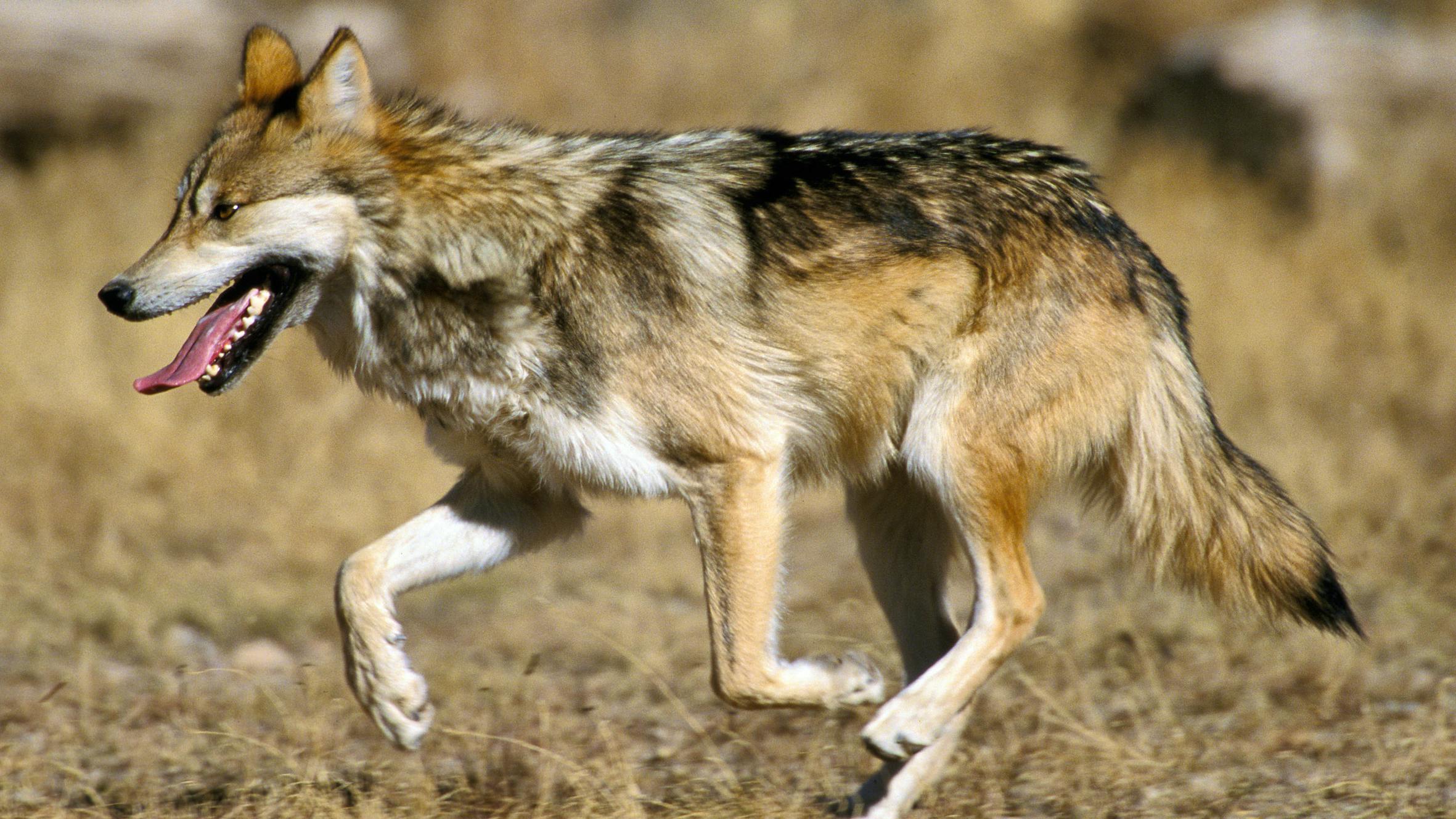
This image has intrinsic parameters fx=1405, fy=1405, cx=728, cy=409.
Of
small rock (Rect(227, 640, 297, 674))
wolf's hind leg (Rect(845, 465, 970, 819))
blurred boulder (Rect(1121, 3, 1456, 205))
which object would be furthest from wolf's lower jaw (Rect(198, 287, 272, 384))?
blurred boulder (Rect(1121, 3, 1456, 205))

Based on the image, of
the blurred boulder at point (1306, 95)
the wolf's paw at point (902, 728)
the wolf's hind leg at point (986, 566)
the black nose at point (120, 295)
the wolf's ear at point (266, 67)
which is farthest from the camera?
the blurred boulder at point (1306, 95)

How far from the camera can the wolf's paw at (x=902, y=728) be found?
3.86 m

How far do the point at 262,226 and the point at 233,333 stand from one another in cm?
30

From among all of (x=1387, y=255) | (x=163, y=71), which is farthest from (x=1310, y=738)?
(x=163, y=71)

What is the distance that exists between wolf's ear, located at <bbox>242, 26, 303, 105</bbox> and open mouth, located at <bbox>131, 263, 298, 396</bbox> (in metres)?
0.66

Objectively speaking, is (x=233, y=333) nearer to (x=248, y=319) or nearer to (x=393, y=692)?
(x=248, y=319)

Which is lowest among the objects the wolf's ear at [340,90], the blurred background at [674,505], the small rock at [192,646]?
the small rock at [192,646]

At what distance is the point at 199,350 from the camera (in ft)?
12.3

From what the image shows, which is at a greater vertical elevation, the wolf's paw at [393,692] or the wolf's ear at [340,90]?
the wolf's ear at [340,90]

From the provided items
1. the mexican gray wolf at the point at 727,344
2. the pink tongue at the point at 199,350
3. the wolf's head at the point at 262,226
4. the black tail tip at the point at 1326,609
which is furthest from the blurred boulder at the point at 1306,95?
the pink tongue at the point at 199,350

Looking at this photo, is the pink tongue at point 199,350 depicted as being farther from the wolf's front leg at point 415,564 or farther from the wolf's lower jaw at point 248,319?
the wolf's front leg at point 415,564

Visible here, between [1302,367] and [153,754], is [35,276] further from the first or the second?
[1302,367]

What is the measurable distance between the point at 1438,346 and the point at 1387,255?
1543 mm

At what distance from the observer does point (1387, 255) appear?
34.5 feet
